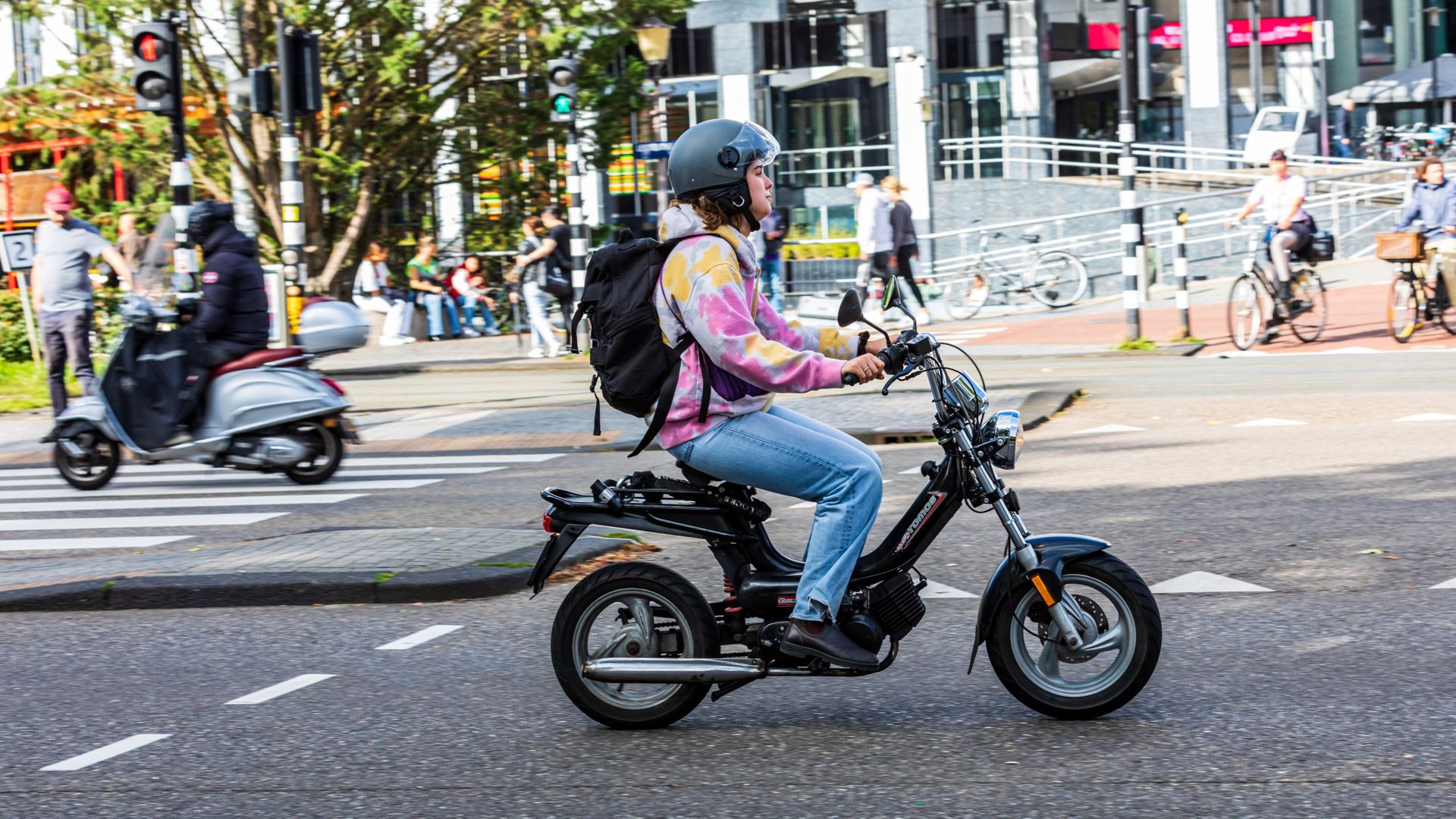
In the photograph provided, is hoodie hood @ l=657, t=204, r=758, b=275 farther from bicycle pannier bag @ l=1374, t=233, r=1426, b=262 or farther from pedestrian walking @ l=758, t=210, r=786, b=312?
pedestrian walking @ l=758, t=210, r=786, b=312

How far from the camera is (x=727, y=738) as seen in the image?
4801 millimetres

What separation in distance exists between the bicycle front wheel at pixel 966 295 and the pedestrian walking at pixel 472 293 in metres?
6.55

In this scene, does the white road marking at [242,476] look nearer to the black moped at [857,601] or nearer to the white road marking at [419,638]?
the white road marking at [419,638]

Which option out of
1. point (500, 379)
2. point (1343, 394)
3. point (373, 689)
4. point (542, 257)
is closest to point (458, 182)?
point (542, 257)

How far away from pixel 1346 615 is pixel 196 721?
3.79m

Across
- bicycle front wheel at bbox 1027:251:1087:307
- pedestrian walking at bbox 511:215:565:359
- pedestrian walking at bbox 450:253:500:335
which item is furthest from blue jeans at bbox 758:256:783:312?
pedestrian walking at bbox 511:215:565:359

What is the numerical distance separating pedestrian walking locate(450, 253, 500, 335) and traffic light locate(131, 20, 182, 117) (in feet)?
34.2

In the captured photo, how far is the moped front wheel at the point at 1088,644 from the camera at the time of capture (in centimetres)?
468

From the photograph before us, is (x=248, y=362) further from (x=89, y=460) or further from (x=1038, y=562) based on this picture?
(x=1038, y=562)

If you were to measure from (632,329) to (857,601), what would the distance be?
97 centimetres

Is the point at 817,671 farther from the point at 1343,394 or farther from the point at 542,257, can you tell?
the point at 542,257

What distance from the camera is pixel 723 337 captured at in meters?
4.54

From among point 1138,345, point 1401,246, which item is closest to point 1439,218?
point 1401,246

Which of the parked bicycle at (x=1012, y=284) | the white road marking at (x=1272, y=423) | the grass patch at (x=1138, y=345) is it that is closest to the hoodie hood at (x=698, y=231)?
the white road marking at (x=1272, y=423)
